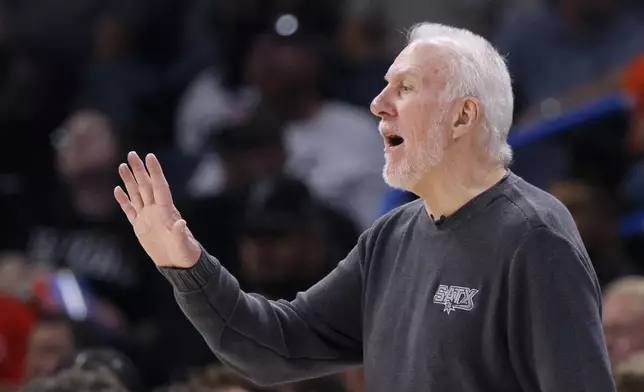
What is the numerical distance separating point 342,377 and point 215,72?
2727 millimetres

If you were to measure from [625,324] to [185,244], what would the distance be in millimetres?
1880

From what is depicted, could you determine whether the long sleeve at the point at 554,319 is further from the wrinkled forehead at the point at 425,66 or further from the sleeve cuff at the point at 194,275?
the sleeve cuff at the point at 194,275

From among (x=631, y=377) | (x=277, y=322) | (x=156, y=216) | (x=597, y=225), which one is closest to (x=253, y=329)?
(x=277, y=322)

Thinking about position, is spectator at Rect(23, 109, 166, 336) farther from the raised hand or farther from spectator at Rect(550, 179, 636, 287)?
the raised hand

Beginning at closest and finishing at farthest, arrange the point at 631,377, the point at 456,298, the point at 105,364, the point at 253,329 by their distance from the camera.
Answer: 1. the point at 456,298
2. the point at 253,329
3. the point at 631,377
4. the point at 105,364

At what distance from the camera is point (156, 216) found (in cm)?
240

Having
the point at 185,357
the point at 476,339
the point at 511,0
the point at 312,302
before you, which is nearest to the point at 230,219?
the point at 185,357

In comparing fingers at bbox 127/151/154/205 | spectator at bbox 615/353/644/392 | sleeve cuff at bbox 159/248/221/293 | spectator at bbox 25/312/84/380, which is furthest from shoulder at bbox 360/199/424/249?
spectator at bbox 25/312/84/380

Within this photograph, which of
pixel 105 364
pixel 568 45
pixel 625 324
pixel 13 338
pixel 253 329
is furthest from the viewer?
pixel 568 45

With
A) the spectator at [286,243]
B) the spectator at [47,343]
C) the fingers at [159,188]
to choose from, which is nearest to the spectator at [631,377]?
the fingers at [159,188]

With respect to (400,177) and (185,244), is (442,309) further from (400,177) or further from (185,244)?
(185,244)

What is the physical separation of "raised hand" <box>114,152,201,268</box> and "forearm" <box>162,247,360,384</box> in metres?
0.03

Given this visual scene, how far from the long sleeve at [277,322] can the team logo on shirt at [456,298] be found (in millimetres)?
322

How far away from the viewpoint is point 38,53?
667 centimetres
